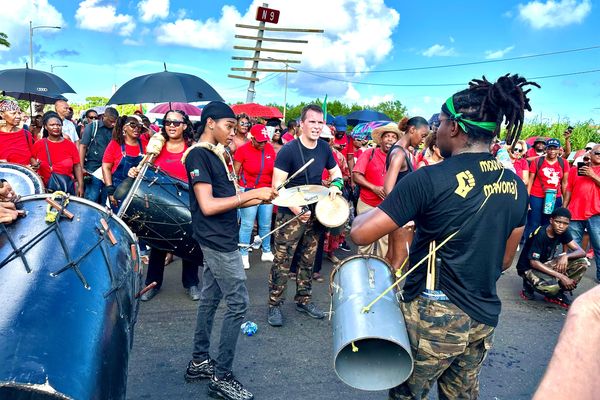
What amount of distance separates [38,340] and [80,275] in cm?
42

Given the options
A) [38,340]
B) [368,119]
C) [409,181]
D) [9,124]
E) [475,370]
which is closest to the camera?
[38,340]

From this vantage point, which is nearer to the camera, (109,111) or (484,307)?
(484,307)

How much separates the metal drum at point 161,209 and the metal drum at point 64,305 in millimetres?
1347

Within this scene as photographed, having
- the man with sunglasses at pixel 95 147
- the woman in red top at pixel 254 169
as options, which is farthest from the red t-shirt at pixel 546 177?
the man with sunglasses at pixel 95 147

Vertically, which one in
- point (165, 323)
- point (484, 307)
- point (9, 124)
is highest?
point (9, 124)

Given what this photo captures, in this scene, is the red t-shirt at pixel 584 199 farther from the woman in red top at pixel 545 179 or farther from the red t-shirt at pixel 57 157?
the red t-shirt at pixel 57 157

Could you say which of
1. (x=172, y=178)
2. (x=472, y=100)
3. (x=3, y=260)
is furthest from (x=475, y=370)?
(x=172, y=178)

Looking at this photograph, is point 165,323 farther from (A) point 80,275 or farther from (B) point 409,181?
(B) point 409,181

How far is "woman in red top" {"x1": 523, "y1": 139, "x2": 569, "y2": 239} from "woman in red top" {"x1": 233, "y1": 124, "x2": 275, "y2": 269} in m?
4.34

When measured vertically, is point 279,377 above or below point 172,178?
below

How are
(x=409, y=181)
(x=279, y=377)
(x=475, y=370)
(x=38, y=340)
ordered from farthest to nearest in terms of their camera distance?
(x=279, y=377)
(x=475, y=370)
(x=409, y=181)
(x=38, y=340)

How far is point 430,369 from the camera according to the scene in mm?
2104

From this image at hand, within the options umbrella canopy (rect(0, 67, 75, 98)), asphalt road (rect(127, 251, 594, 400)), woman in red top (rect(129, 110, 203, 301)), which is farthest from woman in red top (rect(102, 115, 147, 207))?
umbrella canopy (rect(0, 67, 75, 98))

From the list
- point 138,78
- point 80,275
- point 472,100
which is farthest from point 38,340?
point 138,78
